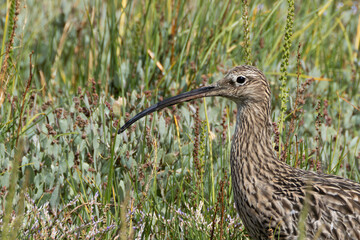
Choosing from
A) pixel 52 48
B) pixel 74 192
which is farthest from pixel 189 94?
pixel 52 48

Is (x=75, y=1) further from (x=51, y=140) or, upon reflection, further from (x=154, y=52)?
(x=51, y=140)

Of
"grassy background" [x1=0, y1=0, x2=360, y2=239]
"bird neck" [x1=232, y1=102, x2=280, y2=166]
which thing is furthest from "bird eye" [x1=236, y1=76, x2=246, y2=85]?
"grassy background" [x1=0, y1=0, x2=360, y2=239]

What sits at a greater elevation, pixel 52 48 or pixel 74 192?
pixel 52 48

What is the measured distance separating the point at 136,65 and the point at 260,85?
7.27ft

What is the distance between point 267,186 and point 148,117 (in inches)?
67.2

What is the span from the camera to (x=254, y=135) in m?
3.93

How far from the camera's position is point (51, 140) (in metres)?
4.62

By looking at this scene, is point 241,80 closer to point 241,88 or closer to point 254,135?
point 241,88

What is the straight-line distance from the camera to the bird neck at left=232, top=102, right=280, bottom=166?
386 cm

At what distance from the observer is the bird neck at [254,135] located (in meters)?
3.86

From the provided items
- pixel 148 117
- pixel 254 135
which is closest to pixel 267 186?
pixel 254 135

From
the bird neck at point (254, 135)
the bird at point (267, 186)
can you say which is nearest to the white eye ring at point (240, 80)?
the bird at point (267, 186)

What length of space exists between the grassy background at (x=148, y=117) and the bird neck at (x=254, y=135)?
240 millimetres

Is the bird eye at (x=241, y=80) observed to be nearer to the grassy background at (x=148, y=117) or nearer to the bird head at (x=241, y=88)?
the bird head at (x=241, y=88)
